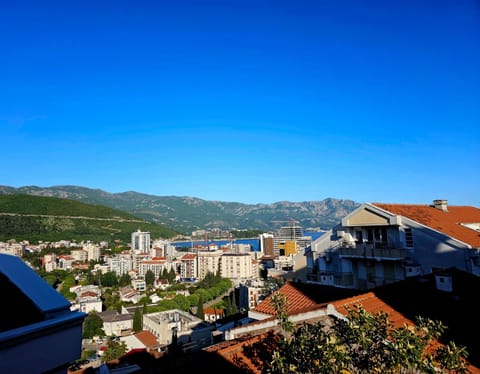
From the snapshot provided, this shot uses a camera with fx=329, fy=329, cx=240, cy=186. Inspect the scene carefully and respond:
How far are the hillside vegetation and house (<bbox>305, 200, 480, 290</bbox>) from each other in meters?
130

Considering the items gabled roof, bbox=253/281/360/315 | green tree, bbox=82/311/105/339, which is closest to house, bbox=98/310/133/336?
green tree, bbox=82/311/105/339

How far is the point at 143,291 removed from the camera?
74750 mm

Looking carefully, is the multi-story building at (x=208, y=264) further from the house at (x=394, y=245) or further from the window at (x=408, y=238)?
the window at (x=408, y=238)

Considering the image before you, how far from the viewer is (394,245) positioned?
28.3 ft

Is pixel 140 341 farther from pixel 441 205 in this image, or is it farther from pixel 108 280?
pixel 108 280

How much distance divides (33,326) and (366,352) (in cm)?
282

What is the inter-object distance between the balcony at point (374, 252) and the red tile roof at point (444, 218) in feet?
3.23

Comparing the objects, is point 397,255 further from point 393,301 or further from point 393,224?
point 393,301

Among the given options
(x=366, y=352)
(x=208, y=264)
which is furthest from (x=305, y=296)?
(x=208, y=264)

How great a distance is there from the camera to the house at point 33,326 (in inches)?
42.3

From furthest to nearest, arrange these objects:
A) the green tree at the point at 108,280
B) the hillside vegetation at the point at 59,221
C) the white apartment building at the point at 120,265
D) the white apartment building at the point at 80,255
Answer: the hillside vegetation at the point at 59,221 < the white apartment building at the point at 80,255 < the white apartment building at the point at 120,265 < the green tree at the point at 108,280

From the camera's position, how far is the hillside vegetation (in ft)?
406

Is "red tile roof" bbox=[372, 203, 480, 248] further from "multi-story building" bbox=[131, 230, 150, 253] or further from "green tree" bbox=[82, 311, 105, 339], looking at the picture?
"multi-story building" bbox=[131, 230, 150, 253]

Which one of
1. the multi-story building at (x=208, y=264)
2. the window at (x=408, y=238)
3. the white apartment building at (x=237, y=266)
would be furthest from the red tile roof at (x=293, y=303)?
the multi-story building at (x=208, y=264)
